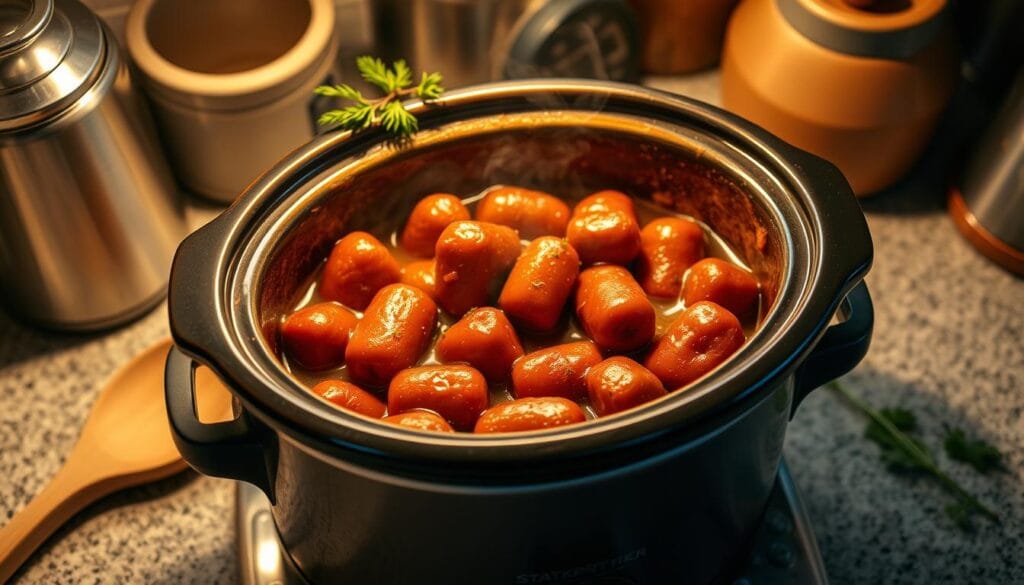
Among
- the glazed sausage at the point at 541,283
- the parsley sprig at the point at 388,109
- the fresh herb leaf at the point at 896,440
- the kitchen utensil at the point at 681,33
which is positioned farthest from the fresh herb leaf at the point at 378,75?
the fresh herb leaf at the point at 896,440

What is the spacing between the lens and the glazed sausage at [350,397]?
34.1 inches

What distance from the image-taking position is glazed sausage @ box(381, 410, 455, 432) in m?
0.81

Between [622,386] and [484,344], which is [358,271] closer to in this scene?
[484,344]

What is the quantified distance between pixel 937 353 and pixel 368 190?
87 cm

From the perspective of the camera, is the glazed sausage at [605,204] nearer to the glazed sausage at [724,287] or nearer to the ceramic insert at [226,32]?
the glazed sausage at [724,287]

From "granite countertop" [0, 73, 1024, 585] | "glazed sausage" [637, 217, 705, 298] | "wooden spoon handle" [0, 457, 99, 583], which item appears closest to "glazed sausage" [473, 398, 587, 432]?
"glazed sausage" [637, 217, 705, 298]

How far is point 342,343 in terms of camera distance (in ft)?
3.10

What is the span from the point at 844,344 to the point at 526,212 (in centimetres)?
37

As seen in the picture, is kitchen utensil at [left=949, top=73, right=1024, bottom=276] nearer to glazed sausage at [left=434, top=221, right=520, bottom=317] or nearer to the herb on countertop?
the herb on countertop

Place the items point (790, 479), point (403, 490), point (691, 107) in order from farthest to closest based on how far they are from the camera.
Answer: point (790, 479) < point (691, 107) < point (403, 490)

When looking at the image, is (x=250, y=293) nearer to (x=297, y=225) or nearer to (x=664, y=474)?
(x=297, y=225)

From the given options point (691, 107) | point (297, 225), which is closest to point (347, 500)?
point (297, 225)

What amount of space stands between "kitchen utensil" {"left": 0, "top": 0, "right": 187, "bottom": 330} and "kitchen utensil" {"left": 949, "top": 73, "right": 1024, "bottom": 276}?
1.21 m

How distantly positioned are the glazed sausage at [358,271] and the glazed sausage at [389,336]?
0.12 ft
